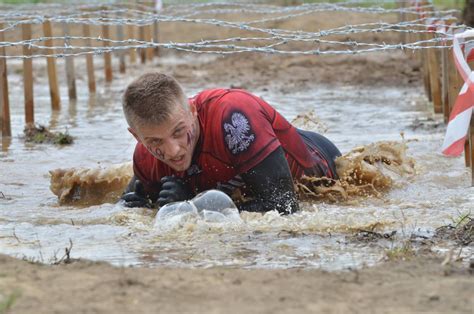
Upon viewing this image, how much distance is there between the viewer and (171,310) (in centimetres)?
393

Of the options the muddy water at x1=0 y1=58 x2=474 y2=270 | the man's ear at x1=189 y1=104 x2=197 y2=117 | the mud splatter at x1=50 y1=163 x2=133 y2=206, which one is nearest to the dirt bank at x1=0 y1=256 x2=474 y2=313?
the muddy water at x1=0 y1=58 x2=474 y2=270

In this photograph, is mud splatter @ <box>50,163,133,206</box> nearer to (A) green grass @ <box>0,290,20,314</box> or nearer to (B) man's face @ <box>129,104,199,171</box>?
(B) man's face @ <box>129,104,199,171</box>

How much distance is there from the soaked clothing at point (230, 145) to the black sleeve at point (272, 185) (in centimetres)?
4

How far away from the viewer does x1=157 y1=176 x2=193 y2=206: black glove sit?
6.38 m

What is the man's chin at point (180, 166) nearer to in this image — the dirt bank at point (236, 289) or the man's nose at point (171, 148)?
the man's nose at point (171, 148)

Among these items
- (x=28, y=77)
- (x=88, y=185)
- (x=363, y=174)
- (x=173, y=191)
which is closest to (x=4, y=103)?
(x=28, y=77)

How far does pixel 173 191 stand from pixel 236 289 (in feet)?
7.24

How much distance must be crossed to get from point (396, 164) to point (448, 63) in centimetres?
141

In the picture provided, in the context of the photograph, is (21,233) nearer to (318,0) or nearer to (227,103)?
(227,103)

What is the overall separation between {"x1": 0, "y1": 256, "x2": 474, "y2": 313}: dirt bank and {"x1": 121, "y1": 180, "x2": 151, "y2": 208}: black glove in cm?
202

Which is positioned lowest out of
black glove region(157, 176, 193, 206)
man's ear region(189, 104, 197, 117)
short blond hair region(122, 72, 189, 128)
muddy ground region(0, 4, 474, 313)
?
black glove region(157, 176, 193, 206)

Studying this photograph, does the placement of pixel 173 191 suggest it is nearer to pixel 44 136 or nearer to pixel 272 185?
pixel 272 185

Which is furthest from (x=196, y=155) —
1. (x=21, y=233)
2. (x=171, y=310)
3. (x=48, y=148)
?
(x=48, y=148)

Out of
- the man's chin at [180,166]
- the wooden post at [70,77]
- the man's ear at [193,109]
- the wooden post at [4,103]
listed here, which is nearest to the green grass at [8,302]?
the man's chin at [180,166]
